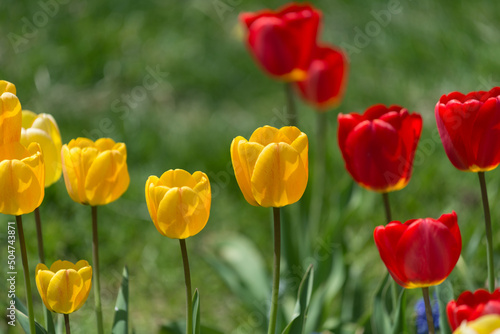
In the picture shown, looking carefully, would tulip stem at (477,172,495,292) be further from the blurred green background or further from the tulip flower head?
the tulip flower head

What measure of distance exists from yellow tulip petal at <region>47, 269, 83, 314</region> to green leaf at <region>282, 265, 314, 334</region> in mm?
363

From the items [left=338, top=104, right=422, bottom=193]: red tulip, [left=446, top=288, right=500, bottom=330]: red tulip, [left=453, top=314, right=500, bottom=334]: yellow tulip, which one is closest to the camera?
[left=453, top=314, right=500, bottom=334]: yellow tulip

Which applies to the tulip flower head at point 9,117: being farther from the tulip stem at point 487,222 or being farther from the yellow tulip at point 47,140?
the tulip stem at point 487,222

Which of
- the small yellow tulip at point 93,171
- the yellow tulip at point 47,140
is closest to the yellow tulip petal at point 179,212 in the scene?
the small yellow tulip at point 93,171

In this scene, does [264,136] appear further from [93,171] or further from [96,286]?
[96,286]

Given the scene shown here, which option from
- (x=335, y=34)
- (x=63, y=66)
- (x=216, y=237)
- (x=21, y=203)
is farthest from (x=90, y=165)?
(x=335, y=34)

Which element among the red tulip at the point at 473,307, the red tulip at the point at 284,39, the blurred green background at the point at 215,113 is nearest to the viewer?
the red tulip at the point at 473,307

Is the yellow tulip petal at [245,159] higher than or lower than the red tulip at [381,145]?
higher

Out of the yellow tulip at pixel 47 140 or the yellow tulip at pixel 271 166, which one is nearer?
the yellow tulip at pixel 271 166

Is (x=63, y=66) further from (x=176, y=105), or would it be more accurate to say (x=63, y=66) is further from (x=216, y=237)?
(x=216, y=237)

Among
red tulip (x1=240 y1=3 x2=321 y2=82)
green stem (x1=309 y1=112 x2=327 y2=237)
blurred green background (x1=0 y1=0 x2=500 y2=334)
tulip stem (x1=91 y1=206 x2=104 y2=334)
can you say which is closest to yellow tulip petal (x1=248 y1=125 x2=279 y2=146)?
tulip stem (x1=91 y1=206 x2=104 y2=334)

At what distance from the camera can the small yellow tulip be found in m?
1.18

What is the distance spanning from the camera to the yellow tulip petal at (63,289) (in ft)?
3.46

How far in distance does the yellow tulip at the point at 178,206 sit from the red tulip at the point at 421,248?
29 cm
